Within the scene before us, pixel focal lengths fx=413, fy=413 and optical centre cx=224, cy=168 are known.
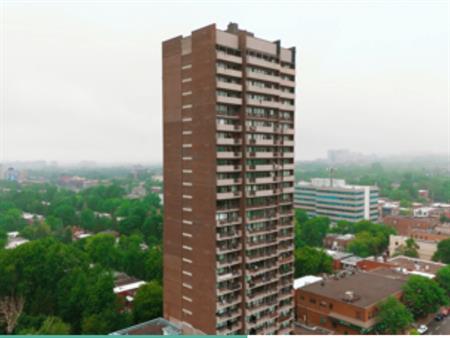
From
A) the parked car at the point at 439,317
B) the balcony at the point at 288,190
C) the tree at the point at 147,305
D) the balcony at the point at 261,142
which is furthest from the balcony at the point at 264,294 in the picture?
the parked car at the point at 439,317

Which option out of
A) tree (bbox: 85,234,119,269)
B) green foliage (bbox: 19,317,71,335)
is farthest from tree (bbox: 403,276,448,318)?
tree (bbox: 85,234,119,269)

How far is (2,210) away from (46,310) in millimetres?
21136

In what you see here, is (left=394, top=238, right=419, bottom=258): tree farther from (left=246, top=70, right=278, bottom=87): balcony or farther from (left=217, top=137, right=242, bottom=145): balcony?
(left=217, top=137, right=242, bottom=145): balcony

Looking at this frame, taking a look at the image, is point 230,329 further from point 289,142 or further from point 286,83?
point 286,83

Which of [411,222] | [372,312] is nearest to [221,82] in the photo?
[372,312]

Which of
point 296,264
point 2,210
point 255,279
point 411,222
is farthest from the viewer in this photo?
point 2,210

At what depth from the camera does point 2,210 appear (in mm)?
30078

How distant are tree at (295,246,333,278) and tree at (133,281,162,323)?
6.53 metres

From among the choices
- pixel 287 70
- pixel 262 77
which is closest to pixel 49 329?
pixel 262 77

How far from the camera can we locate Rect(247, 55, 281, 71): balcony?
10.0 meters

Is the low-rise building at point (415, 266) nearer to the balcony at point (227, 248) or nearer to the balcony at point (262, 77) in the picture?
the balcony at point (227, 248)

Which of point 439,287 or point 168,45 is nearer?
point 168,45

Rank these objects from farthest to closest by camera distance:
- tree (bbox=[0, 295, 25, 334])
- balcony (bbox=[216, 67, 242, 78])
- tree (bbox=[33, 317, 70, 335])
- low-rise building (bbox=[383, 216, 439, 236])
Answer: low-rise building (bbox=[383, 216, 439, 236]), tree (bbox=[0, 295, 25, 334]), tree (bbox=[33, 317, 70, 335]), balcony (bbox=[216, 67, 242, 78])

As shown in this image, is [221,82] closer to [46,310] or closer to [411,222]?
[46,310]
